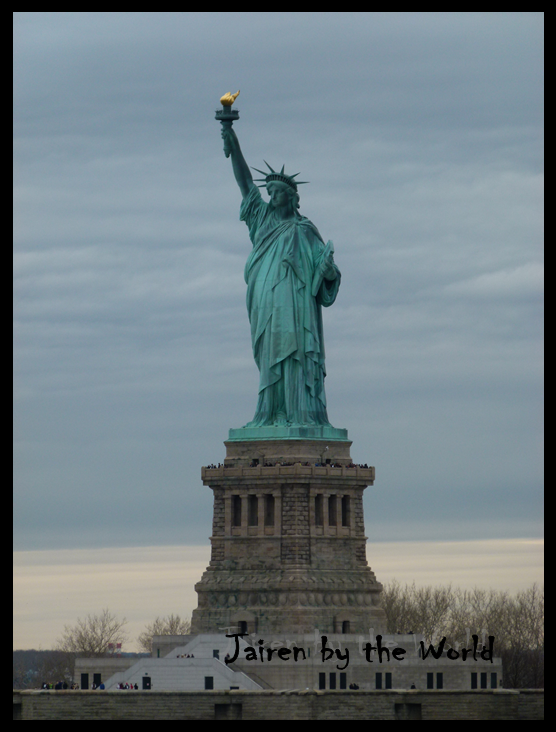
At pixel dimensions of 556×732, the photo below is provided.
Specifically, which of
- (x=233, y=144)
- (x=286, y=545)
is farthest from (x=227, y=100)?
(x=286, y=545)

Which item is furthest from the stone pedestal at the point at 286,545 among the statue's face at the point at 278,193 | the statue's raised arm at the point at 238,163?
the statue's raised arm at the point at 238,163

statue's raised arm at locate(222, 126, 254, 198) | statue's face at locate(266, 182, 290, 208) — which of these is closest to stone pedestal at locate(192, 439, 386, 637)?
statue's face at locate(266, 182, 290, 208)

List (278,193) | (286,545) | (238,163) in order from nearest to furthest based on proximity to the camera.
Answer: (286,545), (278,193), (238,163)

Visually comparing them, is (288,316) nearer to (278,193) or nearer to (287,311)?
(287,311)

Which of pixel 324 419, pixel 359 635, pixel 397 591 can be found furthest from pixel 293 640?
pixel 397 591

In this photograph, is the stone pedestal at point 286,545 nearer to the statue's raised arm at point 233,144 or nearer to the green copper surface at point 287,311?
the green copper surface at point 287,311
